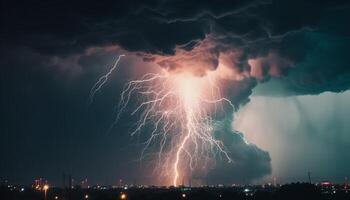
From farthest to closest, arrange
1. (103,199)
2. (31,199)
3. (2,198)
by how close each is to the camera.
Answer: (31,199) < (2,198) < (103,199)

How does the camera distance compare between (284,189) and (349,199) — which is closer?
(349,199)

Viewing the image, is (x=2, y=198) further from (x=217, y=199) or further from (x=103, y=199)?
(x=217, y=199)

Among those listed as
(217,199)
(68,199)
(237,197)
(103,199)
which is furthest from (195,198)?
(68,199)

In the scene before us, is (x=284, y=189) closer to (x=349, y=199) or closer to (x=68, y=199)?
(x=349, y=199)

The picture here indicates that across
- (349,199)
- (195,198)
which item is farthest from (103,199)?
(349,199)

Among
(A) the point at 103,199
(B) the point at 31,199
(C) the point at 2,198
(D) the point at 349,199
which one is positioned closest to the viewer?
(A) the point at 103,199

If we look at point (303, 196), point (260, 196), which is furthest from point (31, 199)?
point (303, 196)

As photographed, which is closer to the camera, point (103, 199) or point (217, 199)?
point (103, 199)

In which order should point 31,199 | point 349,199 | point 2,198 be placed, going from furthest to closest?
point 31,199
point 2,198
point 349,199
